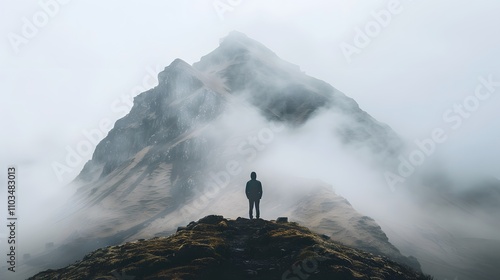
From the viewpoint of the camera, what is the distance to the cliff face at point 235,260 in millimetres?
24828

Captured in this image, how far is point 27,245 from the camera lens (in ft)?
501

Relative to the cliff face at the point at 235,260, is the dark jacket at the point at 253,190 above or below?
above

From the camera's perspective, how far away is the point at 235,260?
26859 mm

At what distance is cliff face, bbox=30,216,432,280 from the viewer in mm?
24828

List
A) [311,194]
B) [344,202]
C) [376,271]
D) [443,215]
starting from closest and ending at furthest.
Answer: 1. [376,271]
2. [344,202]
3. [311,194]
4. [443,215]

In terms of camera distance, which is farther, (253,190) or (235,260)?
(253,190)

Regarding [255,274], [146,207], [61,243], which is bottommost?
[255,274]

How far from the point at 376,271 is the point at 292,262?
18.1 ft

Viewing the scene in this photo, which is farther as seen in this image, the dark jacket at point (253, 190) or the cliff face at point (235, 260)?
the dark jacket at point (253, 190)

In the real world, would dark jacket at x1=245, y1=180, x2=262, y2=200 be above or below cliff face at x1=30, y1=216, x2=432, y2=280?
above

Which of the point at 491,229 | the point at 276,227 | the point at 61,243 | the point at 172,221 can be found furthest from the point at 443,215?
the point at 276,227

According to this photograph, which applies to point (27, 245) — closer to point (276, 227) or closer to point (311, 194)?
point (311, 194)

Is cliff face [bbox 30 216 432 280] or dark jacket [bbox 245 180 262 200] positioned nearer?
cliff face [bbox 30 216 432 280]

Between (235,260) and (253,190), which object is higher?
(253,190)
